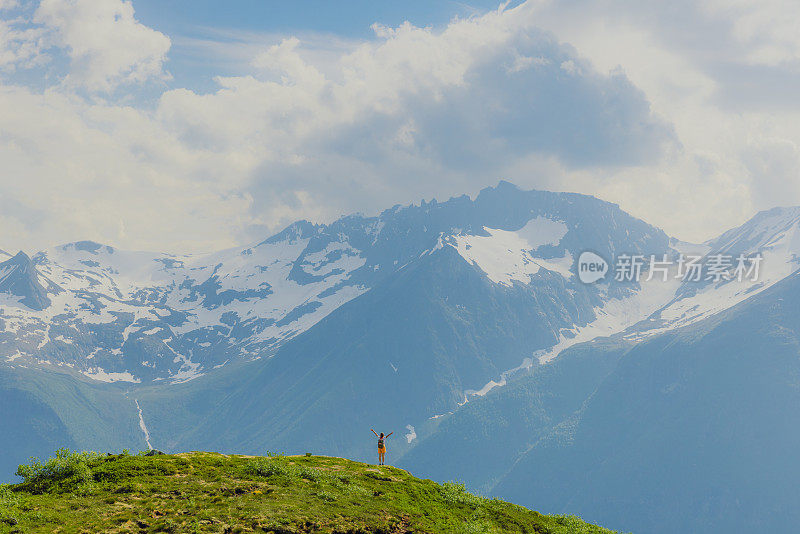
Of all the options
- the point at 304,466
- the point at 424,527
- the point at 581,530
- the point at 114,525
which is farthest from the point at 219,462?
the point at 581,530

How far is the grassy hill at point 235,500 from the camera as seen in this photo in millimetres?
35750

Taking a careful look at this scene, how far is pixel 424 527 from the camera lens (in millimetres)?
40625

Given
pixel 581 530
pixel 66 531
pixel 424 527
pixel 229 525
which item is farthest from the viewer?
pixel 581 530

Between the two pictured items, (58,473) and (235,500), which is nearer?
(235,500)

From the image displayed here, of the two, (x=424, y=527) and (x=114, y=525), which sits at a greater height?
(x=114, y=525)

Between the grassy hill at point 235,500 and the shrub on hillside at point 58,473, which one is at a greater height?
the shrub on hillside at point 58,473

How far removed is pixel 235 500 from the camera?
39375 millimetres

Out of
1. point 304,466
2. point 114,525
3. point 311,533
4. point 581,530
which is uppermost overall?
point 304,466

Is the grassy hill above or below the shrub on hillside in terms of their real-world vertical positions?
below

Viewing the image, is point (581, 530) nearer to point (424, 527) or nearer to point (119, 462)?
point (424, 527)

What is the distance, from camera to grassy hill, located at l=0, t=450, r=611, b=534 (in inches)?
1407

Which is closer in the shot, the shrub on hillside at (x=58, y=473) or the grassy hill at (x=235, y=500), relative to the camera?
the grassy hill at (x=235, y=500)

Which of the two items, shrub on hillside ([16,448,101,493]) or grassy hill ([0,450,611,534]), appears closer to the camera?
grassy hill ([0,450,611,534])

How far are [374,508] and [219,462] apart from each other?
13025 mm
